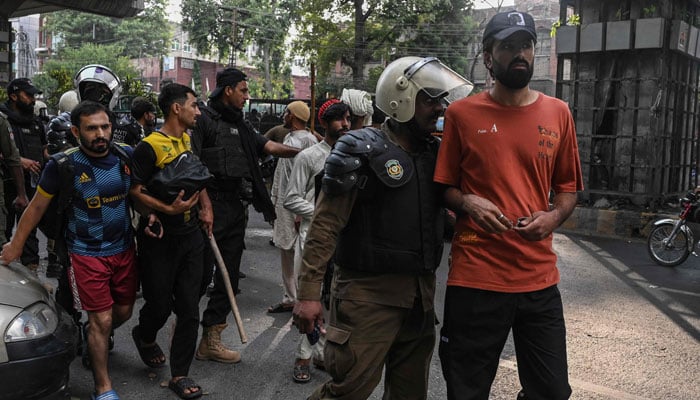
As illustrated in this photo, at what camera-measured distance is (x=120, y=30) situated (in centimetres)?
5784

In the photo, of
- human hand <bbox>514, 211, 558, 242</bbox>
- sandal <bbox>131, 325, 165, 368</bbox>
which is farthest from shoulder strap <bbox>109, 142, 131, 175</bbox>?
human hand <bbox>514, 211, 558, 242</bbox>

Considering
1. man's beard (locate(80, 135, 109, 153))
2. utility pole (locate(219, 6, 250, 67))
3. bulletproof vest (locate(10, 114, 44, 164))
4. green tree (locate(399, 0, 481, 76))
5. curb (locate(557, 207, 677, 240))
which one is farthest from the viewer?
utility pole (locate(219, 6, 250, 67))

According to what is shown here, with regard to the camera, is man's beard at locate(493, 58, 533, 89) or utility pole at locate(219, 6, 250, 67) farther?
utility pole at locate(219, 6, 250, 67)

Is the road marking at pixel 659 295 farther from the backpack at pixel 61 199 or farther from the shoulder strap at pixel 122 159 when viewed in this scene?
the backpack at pixel 61 199

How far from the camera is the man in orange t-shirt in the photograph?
2660mm

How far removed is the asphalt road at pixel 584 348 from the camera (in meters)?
4.21

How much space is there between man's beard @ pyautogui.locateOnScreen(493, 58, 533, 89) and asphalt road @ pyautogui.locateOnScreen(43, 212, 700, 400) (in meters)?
2.19

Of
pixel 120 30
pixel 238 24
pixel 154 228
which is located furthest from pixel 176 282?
pixel 120 30

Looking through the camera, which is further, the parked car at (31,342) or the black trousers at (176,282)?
the black trousers at (176,282)

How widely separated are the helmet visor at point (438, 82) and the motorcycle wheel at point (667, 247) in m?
6.35

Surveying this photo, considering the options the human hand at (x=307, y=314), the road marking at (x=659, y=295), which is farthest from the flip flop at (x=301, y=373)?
the road marking at (x=659, y=295)

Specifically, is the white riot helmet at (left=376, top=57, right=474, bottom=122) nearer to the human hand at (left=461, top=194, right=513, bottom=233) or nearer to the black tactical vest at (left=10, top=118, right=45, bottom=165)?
the human hand at (left=461, top=194, right=513, bottom=233)

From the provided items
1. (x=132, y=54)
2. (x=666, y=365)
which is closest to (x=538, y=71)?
(x=132, y=54)

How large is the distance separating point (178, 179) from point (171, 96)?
0.57 meters
